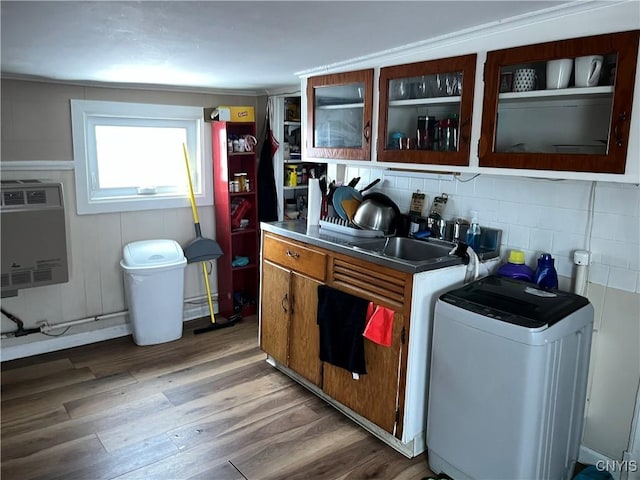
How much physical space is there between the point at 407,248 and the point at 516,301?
900 millimetres

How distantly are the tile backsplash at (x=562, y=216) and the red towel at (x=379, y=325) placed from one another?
2.39ft

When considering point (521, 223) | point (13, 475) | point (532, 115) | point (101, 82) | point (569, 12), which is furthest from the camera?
point (101, 82)

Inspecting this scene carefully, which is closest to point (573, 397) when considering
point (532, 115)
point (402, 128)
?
point (532, 115)

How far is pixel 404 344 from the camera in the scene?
2277 mm

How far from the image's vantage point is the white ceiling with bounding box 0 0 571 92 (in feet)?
5.38

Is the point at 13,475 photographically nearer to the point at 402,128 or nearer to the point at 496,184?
the point at 402,128

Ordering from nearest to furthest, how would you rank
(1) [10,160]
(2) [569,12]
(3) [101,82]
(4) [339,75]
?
(2) [569,12] → (4) [339,75] → (1) [10,160] → (3) [101,82]

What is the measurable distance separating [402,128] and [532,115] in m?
0.72

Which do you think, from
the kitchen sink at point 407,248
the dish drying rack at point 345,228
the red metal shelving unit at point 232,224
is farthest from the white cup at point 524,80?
the red metal shelving unit at point 232,224

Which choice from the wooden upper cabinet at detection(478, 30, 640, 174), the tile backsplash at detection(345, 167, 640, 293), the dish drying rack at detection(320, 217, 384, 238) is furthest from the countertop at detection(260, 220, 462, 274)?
the wooden upper cabinet at detection(478, 30, 640, 174)

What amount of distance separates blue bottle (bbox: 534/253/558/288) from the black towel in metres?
0.82

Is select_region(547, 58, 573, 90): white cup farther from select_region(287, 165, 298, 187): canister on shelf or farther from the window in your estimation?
the window

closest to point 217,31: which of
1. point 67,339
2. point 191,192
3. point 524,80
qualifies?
point 524,80

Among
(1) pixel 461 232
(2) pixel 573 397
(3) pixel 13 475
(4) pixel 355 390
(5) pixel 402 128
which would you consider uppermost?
(5) pixel 402 128
